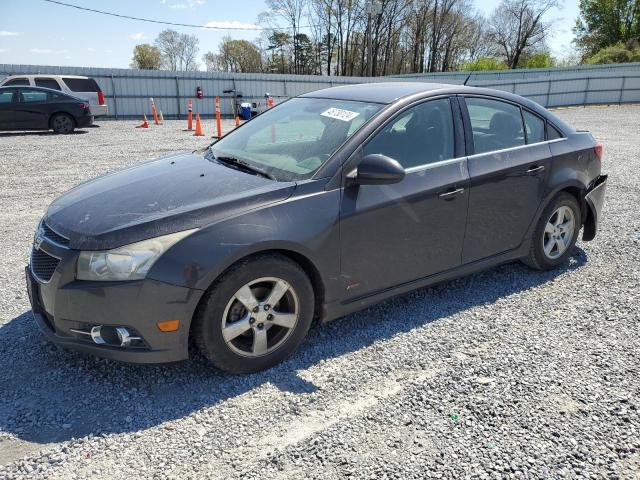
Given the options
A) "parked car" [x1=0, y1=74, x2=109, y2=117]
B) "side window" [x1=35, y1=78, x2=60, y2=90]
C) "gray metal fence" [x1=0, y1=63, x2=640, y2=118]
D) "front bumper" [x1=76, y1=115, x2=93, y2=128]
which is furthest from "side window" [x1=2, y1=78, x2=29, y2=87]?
"gray metal fence" [x1=0, y1=63, x2=640, y2=118]

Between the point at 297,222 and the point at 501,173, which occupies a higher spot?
the point at 501,173

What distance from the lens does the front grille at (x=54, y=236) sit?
9.29 feet

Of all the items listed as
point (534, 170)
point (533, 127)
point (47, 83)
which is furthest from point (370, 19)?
point (534, 170)

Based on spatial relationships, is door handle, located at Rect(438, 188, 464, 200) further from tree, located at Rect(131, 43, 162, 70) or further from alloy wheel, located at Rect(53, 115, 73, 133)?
tree, located at Rect(131, 43, 162, 70)

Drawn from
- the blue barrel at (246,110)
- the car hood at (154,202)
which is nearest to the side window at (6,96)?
the blue barrel at (246,110)

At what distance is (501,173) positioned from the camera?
3971 millimetres

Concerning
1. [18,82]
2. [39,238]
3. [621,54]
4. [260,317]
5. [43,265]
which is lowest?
[260,317]

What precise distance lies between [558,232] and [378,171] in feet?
7.89

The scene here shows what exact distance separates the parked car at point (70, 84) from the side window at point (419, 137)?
1674 centimetres

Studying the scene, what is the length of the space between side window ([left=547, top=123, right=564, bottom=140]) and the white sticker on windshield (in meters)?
1.98

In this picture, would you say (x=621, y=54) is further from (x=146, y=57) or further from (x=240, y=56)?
(x=146, y=57)

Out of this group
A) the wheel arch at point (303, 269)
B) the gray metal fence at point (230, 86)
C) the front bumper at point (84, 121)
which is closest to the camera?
the wheel arch at point (303, 269)

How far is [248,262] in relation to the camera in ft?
9.38

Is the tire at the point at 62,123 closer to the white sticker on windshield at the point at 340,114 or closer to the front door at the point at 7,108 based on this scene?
the front door at the point at 7,108
